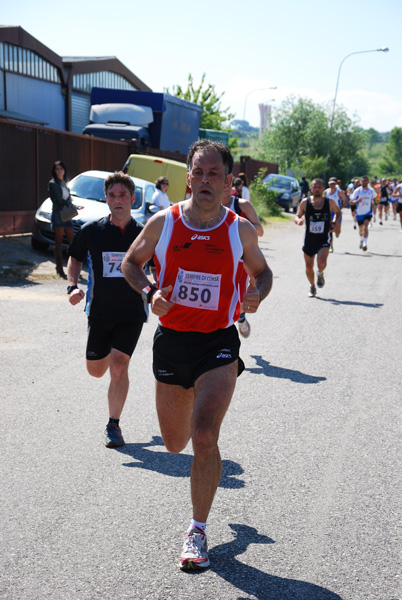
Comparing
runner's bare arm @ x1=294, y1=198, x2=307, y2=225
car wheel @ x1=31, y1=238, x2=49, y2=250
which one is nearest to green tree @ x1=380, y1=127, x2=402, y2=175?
car wheel @ x1=31, y1=238, x2=49, y2=250

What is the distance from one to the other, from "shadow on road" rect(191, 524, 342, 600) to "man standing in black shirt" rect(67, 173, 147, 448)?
1.86 metres

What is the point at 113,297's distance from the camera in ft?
19.0

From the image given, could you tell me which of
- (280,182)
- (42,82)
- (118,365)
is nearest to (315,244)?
(118,365)

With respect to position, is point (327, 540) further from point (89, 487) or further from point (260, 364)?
Result: point (260, 364)

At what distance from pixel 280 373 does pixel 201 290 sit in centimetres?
420

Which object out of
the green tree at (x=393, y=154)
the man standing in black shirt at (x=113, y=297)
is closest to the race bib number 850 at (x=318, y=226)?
the man standing in black shirt at (x=113, y=297)

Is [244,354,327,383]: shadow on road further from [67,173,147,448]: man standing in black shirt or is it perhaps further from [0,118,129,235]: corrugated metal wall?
[0,118,129,235]: corrugated metal wall

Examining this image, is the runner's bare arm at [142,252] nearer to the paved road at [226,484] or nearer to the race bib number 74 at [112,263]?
the paved road at [226,484]

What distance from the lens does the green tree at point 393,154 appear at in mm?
178663

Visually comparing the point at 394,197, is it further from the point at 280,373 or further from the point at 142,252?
the point at 142,252

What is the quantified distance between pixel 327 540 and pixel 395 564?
38 cm

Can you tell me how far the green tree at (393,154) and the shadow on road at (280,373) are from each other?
6970 inches

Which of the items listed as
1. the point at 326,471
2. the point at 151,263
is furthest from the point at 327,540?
the point at 151,263

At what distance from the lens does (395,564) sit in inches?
153
